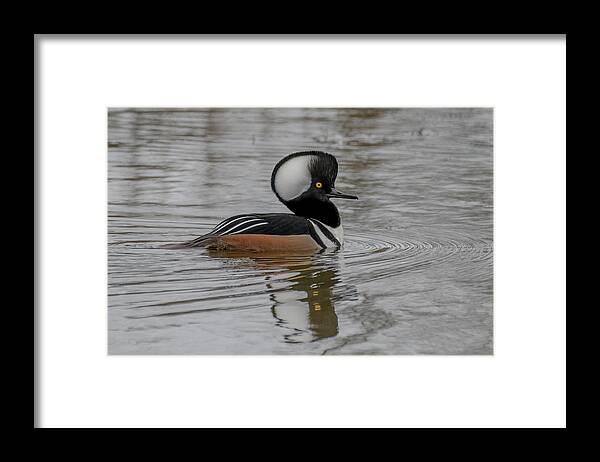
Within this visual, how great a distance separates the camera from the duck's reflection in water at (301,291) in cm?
838

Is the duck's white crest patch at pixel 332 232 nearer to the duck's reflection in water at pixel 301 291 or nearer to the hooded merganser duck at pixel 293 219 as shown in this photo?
the hooded merganser duck at pixel 293 219

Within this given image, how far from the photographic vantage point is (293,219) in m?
10.3

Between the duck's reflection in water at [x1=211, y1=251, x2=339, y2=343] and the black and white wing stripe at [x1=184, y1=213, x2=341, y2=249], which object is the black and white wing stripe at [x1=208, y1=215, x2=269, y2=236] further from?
the duck's reflection in water at [x1=211, y1=251, x2=339, y2=343]

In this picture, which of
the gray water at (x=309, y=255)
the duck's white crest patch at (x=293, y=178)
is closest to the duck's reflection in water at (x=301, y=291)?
the gray water at (x=309, y=255)

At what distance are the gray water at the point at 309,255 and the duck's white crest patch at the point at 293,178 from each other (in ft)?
1.25

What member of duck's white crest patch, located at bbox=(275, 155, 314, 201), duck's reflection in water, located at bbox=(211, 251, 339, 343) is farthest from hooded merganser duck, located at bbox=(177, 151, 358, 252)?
duck's reflection in water, located at bbox=(211, 251, 339, 343)

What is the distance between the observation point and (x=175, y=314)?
27.7 feet

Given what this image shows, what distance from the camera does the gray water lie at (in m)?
8.20

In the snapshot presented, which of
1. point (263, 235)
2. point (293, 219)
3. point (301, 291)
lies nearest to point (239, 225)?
point (263, 235)

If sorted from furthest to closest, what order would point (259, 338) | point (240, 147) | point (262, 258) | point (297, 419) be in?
point (240, 147) < point (262, 258) < point (259, 338) < point (297, 419)

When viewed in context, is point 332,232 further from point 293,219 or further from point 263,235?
point 263,235
